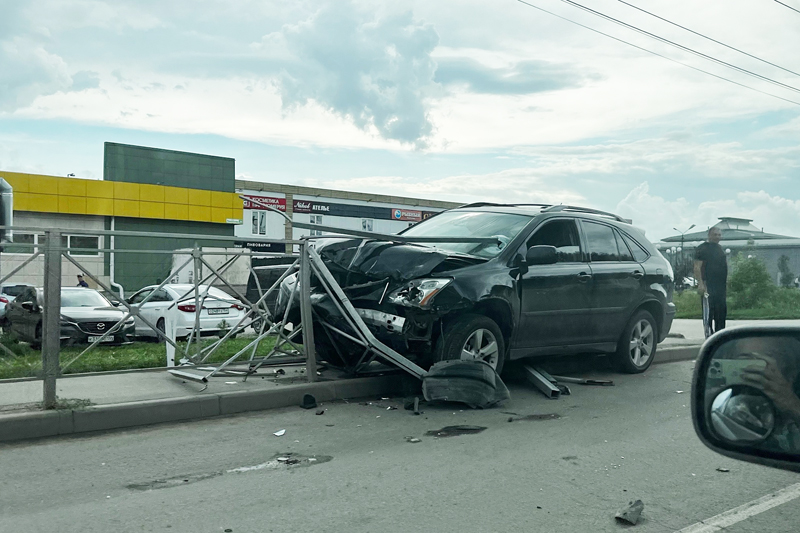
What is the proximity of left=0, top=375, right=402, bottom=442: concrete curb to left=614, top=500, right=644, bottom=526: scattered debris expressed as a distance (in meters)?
3.85

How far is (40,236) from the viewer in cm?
654

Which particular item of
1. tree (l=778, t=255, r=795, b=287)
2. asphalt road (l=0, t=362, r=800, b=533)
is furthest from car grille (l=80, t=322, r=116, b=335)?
tree (l=778, t=255, r=795, b=287)

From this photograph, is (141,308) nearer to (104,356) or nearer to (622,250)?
(104,356)

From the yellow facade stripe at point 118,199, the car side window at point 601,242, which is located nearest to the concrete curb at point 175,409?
the car side window at point 601,242

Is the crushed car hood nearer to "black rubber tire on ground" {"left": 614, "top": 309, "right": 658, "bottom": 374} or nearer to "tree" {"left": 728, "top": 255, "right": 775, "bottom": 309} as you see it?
"black rubber tire on ground" {"left": 614, "top": 309, "right": 658, "bottom": 374}

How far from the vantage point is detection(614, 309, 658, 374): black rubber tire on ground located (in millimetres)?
9328

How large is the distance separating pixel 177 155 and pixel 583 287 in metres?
42.5

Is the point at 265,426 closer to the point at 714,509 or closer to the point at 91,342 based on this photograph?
the point at 91,342

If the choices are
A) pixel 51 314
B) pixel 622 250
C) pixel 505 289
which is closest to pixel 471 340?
pixel 505 289

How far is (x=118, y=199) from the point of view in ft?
140

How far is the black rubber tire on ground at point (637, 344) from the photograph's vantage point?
933 cm

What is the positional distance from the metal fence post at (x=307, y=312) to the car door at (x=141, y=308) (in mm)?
1500

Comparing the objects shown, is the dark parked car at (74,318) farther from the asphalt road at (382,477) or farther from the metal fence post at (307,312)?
the metal fence post at (307,312)

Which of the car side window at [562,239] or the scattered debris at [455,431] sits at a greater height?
the car side window at [562,239]
